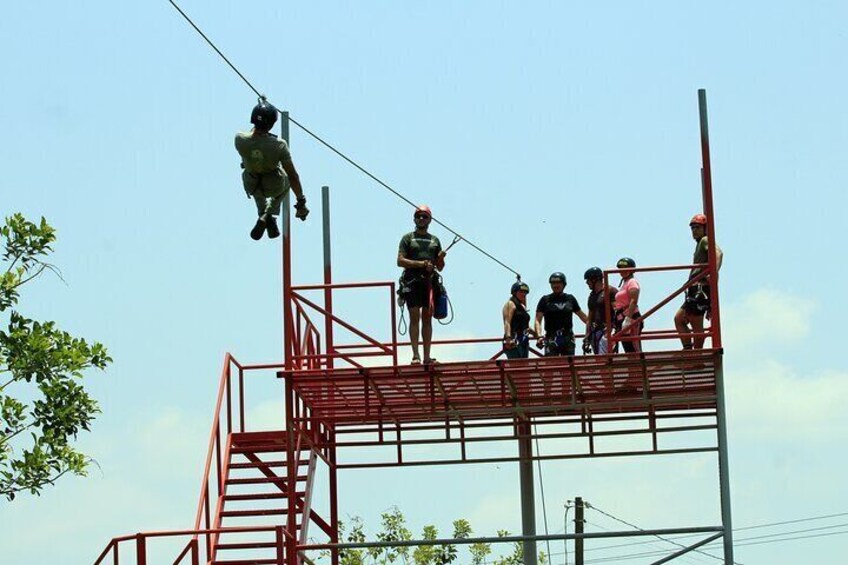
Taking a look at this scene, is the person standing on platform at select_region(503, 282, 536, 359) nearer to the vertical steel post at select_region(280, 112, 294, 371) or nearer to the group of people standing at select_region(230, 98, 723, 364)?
the group of people standing at select_region(230, 98, 723, 364)

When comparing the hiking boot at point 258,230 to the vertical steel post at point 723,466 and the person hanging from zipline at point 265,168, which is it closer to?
the person hanging from zipline at point 265,168

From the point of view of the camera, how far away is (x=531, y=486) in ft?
94.4

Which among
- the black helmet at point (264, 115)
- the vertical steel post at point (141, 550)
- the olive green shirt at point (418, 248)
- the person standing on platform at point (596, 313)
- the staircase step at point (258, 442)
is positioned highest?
the black helmet at point (264, 115)

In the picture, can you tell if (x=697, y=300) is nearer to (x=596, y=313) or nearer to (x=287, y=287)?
(x=596, y=313)

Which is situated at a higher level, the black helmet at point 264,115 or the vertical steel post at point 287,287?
the black helmet at point 264,115

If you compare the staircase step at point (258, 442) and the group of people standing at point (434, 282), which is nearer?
the group of people standing at point (434, 282)

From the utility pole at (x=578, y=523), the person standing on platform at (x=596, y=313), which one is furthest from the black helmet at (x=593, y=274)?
the utility pole at (x=578, y=523)

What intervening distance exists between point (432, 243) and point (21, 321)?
819 cm

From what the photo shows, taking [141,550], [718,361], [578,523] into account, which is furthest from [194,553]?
[578,523]

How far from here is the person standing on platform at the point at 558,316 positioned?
25.7 m

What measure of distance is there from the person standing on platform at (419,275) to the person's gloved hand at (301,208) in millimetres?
1261

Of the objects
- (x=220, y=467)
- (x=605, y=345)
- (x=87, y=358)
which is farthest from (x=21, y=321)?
(x=605, y=345)

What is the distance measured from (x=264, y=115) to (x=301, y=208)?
1274 mm

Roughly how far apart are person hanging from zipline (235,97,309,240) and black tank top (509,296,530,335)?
292 centimetres
